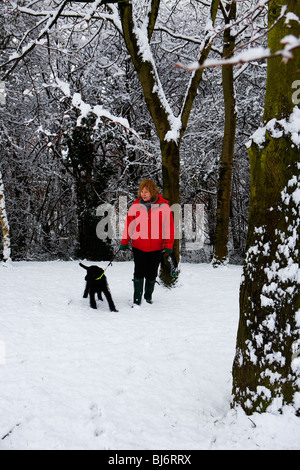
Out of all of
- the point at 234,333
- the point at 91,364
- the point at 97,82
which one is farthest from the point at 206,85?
the point at 91,364

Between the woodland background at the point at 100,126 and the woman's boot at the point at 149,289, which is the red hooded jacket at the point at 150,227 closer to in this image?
the woman's boot at the point at 149,289

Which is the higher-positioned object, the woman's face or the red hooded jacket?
the woman's face

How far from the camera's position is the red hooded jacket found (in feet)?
16.3

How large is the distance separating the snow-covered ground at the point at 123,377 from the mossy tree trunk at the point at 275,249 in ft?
0.74

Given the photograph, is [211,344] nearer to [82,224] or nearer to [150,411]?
[150,411]

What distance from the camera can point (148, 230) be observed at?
4.98m

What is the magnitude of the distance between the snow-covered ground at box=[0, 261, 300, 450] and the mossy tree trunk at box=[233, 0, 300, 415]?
23 centimetres

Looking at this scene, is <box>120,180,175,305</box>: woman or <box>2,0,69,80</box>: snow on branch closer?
<box>2,0,69,80</box>: snow on branch

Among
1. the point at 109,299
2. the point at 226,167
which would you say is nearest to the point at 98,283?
the point at 109,299

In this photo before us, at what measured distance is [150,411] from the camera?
8.52 ft

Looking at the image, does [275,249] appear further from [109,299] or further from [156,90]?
[156,90]

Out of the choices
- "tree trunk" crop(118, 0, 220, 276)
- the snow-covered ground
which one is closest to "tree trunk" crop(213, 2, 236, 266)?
"tree trunk" crop(118, 0, 220, 276)

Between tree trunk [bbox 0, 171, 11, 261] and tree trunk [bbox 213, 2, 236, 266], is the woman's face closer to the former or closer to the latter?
tree trunk [bbox 213, 2, 236, 266]

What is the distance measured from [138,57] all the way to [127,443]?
5562 mm
